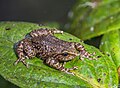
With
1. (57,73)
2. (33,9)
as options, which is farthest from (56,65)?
(33,9)

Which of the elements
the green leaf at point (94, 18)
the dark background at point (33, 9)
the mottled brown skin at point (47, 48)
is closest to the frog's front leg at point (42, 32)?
the mottled brown skin at point (47, 48)

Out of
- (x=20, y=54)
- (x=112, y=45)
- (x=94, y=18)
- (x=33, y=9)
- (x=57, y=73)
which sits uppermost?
(x=33, y=9)

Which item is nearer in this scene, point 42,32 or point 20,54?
point 20,54

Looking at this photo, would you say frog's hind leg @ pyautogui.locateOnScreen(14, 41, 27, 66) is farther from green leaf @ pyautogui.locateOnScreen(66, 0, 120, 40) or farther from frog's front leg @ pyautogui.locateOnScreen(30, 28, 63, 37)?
green leaf @ pyautogui.locateOnScreen(66, 0, 120, 40)

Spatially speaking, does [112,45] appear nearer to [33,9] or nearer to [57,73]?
[57,73]

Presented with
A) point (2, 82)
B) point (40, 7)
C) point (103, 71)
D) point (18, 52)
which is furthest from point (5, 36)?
point (40, 7)

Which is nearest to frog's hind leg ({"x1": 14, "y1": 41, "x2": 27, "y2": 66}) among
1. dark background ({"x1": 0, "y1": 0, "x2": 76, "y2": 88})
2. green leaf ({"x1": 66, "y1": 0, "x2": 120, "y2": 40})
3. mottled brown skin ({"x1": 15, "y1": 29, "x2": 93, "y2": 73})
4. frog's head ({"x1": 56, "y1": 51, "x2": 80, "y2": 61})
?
mottled brown skin ({"x1": 15, "y1": 29, "x2": 93, "y2": 73})
